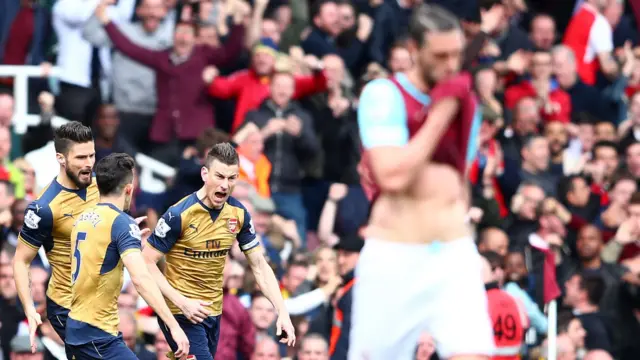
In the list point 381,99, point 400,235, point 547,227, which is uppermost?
point 381,99

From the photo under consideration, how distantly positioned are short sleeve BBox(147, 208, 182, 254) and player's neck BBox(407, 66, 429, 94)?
123 inches

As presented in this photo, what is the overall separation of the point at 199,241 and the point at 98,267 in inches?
44.3

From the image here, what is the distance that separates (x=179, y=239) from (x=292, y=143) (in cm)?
567

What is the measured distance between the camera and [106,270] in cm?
969

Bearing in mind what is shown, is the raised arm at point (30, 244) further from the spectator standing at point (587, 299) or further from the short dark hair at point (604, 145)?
the short dark hair at point (604, 145)

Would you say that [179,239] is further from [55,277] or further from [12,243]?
[12,243]

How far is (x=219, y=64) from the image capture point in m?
16.4

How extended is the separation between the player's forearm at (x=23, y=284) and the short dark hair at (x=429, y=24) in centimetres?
385

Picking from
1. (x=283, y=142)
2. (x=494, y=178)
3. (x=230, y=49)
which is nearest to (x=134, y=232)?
(x=283, y=142)

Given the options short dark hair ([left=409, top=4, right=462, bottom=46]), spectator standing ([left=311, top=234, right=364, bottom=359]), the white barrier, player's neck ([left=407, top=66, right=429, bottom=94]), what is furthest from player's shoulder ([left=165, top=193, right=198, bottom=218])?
the white barrier

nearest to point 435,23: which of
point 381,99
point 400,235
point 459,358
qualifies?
point 381,99

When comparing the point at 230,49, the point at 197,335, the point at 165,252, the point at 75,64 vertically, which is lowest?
the point at 197,335

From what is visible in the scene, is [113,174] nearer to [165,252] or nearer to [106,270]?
[106,270]

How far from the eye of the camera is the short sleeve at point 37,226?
10.4 m
